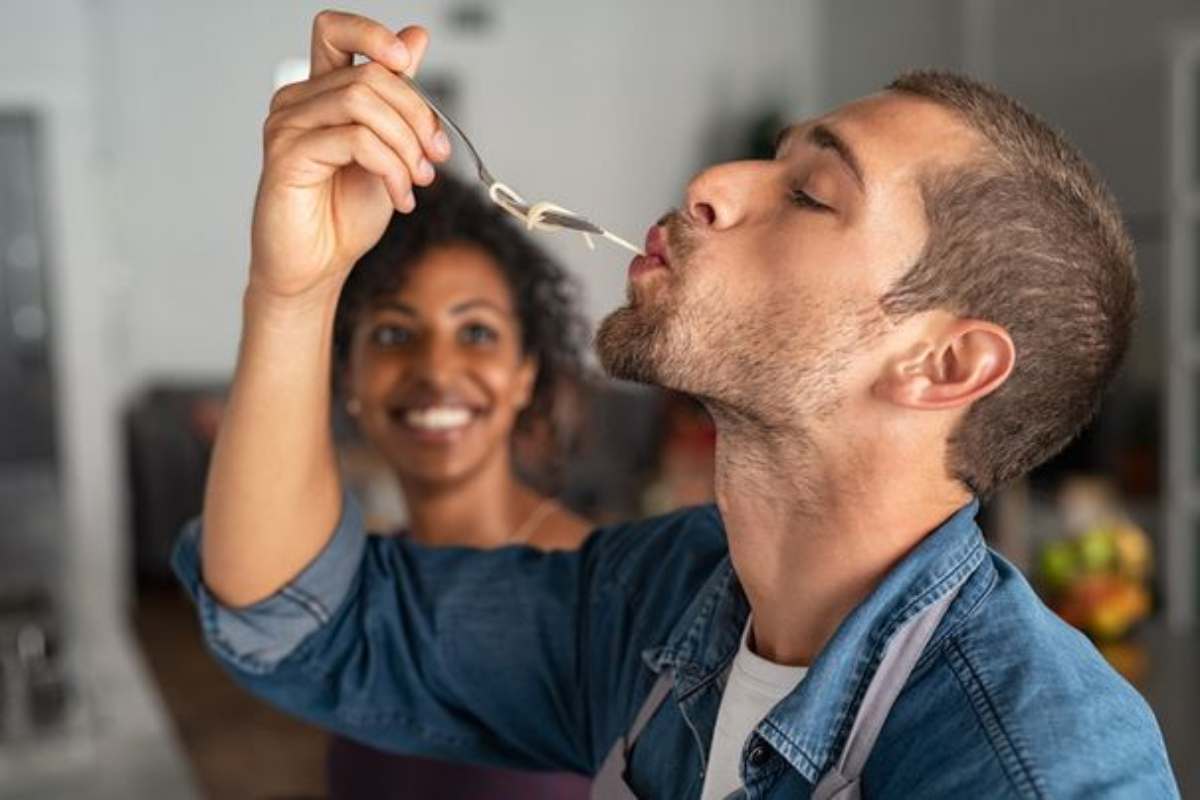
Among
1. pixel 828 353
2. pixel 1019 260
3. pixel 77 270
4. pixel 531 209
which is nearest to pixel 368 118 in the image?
pixel 531 209

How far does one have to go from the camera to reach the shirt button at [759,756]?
0.96 metres

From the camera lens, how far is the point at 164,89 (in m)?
6.45

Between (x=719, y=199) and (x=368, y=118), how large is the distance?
267mm

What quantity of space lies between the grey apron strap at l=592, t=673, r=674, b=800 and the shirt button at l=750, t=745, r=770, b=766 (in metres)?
0.16

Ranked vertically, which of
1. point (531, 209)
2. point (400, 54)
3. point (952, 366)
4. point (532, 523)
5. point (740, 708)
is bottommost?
point (532, 523)

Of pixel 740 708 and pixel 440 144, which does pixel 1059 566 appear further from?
pixel 440 144

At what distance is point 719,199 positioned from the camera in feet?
3.53

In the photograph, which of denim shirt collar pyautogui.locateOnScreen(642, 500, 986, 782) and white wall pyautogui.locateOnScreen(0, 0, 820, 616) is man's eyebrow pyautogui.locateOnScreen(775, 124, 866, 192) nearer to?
denim shirt collar pyautogui.locateOnScreen(642, 500, 986, 782)

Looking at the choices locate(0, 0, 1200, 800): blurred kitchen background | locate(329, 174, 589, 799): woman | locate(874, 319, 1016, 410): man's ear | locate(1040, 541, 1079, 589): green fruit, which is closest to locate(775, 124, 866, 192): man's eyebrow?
locate(874, 319, 1016, 410): man's ear

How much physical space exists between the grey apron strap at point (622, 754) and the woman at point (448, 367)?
1.85 feet

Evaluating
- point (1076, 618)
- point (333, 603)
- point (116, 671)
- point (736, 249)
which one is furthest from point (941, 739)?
point (116, 671)

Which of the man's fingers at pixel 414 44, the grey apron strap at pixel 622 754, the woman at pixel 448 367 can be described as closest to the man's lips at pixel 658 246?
the man's fingers at pixel 414 44

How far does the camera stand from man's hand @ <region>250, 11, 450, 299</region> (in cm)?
104

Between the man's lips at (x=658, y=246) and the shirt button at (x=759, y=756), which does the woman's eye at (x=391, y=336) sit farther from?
the shirt button at (x=759, y=756)
